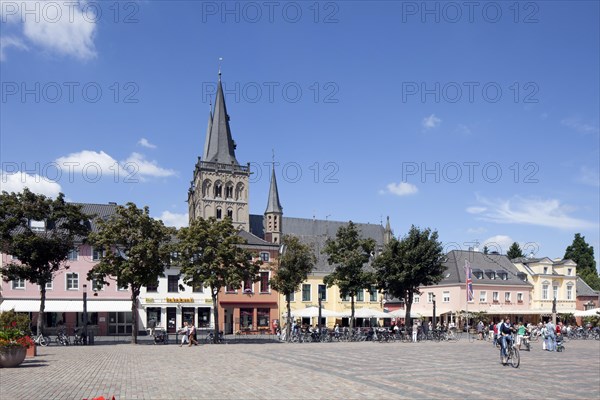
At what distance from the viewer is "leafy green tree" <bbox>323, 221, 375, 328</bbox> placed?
4775 cm

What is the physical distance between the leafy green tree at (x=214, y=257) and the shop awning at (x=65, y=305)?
12.7m

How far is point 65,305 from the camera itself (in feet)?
165

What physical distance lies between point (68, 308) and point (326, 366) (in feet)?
110

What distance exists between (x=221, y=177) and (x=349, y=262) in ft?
170

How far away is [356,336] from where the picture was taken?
150 feet

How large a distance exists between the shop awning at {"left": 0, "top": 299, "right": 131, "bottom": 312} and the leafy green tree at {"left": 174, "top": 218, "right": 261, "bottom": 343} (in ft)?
41.6

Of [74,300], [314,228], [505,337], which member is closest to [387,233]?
[314,228]

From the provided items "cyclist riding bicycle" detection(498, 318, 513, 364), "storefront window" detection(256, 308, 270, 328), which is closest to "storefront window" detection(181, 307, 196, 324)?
"storefront window" detection(256, 308, 270, 328)

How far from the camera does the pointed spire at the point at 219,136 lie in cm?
9650

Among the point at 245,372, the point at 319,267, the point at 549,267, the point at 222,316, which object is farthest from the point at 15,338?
the point at 549,267

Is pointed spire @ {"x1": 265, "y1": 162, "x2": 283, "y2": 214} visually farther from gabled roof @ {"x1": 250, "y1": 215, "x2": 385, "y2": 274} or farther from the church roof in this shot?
gabled roof @ {"x1": 250, "y1": 215, "x2": 385, "y2": 274}

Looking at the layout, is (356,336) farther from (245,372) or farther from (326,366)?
(245,372)

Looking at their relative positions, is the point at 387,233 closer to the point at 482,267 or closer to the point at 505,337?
the point at 482,267

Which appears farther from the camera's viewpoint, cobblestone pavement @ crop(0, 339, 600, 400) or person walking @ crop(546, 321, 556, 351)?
person walking @ crop(546, 321, 556, 351)
